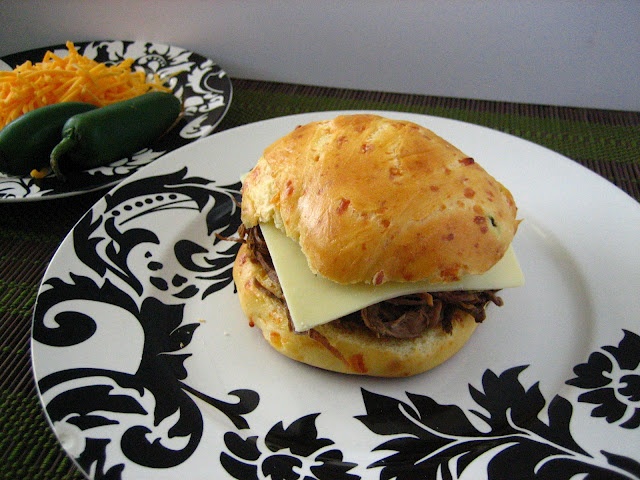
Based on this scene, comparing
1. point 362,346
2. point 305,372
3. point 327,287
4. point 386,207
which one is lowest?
point 305,372

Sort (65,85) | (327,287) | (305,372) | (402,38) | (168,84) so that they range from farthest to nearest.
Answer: (402,38)
(168,84)
(65,85)
(305,372)
(327,287)

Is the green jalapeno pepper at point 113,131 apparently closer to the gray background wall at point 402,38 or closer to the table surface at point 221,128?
the table surface at point 221,128

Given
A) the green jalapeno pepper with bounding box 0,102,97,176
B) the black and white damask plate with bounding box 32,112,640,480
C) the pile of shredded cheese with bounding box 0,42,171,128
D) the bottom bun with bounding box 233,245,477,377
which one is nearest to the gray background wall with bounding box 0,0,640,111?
the pile of shredded cheese with bounding box 0,42,171,128

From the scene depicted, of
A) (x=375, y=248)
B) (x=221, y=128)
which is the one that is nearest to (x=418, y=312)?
(x=375, y=248)

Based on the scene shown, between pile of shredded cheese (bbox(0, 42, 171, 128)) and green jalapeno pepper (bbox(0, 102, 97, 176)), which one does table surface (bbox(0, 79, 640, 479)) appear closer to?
green jalapeno pepper (bbox(0, 102, 97, 176))

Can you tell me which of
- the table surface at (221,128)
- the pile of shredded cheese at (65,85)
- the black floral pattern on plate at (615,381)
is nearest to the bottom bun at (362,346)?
the black floral pattern on plate at (615,381)

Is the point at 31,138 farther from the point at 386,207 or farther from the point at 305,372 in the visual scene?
the point at 386,207
